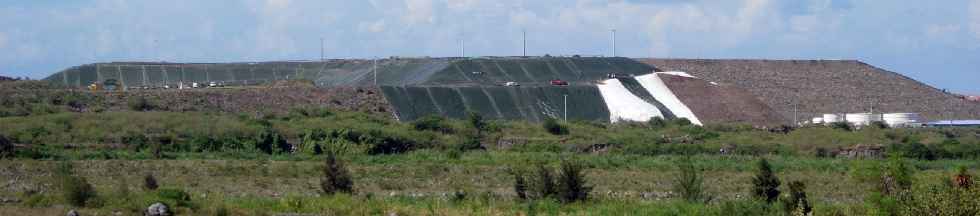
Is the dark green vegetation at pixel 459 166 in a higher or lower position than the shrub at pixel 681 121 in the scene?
lower

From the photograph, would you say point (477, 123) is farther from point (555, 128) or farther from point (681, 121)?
point (681, 121)

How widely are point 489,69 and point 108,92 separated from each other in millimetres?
23223

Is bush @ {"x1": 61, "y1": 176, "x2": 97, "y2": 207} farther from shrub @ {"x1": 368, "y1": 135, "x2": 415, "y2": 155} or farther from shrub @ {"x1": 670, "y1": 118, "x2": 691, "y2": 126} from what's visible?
shrub @ {"x1": 670, "y1": 118, "x2": 691, "y2": 126}

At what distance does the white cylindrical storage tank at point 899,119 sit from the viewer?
2771 inches

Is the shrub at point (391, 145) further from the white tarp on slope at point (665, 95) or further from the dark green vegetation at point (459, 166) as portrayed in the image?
the white tarp on slope at point (665, 95)

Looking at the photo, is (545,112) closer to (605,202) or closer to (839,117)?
(839,117)

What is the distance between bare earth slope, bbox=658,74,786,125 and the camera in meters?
71.8

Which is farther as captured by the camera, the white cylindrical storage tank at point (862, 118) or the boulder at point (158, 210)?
the white cylindrical storage tank at point (862, 118)

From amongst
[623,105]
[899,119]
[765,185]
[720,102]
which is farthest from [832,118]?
[765,185]

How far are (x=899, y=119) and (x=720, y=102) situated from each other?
9.59 metres

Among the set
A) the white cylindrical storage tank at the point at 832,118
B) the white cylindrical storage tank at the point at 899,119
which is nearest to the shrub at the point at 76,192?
the white cylindrical storage tank at the point at 832,118

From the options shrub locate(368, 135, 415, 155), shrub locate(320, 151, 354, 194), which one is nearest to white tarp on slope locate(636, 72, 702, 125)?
shrub locate(368, 135, 415, 155)

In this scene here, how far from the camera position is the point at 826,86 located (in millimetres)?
83562

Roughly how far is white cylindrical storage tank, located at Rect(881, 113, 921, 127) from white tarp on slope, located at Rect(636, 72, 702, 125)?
1010 cm
